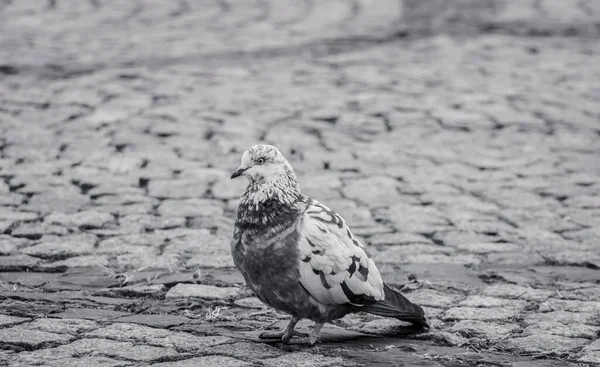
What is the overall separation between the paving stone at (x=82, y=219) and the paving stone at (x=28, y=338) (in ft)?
6.05

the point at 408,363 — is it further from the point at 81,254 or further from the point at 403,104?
the point at 403,104

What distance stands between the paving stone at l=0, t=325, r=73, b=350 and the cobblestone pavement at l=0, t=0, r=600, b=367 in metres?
0.02

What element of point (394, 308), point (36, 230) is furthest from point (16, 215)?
point (394, 308)

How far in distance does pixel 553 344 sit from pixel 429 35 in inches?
337

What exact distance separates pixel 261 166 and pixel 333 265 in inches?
23.1

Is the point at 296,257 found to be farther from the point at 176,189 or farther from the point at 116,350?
the point at 176,189

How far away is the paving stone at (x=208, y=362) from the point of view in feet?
11.9

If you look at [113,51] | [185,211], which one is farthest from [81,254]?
[113,51]

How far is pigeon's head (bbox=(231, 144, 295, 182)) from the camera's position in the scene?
159 inches

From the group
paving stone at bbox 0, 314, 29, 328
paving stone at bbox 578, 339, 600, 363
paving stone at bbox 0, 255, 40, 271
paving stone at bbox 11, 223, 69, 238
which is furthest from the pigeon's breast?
paving stone at bbox 11, 223, 69, 238

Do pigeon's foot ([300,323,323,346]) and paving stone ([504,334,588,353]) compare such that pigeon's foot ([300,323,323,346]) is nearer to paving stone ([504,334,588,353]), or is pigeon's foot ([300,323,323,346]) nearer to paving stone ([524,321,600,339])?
paving stone ([504,334,588,353])

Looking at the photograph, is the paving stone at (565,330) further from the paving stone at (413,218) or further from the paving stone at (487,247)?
the paving stone at (413,218)

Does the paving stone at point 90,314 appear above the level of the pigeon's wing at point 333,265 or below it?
below

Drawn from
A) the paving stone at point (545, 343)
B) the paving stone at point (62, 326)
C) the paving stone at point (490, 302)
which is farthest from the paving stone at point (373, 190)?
the paving stone at point (62, 326)
